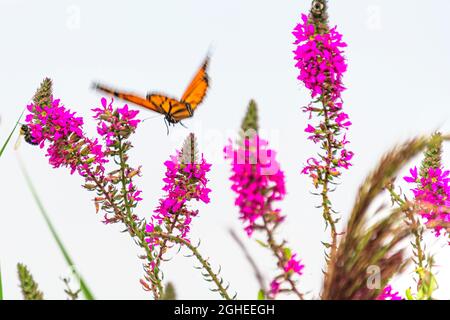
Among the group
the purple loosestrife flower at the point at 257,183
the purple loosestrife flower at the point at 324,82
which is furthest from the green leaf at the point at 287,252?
the purple loosestrife flower at the point at 324,82

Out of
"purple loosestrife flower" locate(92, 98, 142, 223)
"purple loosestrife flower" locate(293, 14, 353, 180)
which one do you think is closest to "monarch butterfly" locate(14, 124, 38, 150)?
"purple loosestrife flower" locate(92, 98, 142, 223)

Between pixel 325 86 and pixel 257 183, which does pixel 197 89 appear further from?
pixel 257 183

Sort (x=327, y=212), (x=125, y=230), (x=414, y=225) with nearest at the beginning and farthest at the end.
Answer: (x=414, y=225)
(x=327, y=212)
(x=125, y=230)

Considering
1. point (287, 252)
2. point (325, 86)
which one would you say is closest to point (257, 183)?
point (287, 252)

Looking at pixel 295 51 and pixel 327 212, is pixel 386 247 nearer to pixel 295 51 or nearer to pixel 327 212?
pixel 327 212

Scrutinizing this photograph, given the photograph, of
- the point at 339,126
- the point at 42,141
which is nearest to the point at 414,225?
the point at 339,126

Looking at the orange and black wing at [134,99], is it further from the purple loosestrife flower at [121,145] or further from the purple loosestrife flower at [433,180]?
the purple loosestrife flower at [433,180]
